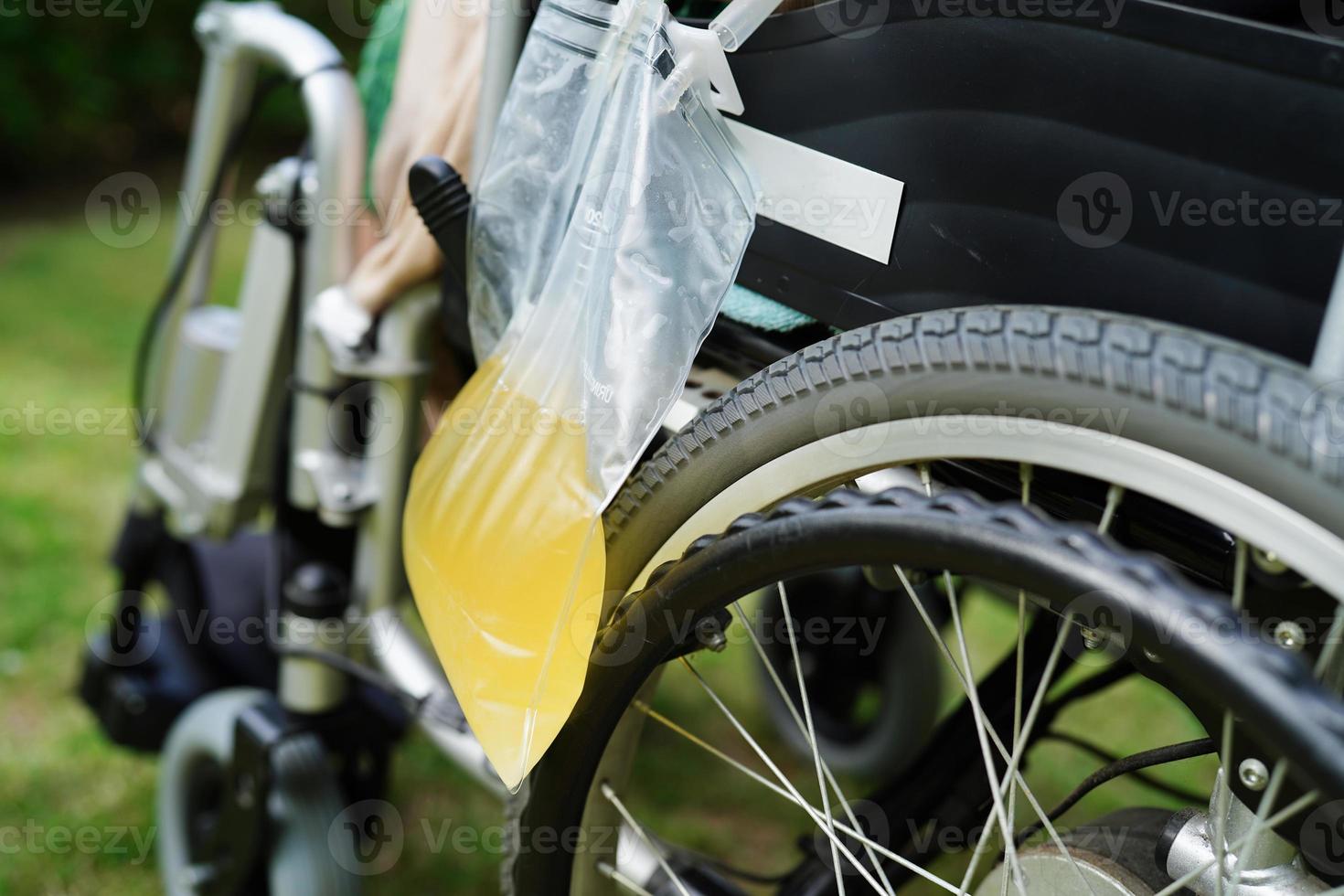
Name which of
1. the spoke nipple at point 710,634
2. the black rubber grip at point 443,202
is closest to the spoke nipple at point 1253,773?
the spoke nipple at point 710,634

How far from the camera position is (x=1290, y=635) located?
1.99 ft

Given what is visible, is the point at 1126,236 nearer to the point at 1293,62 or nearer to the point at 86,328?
the point at 1293,62

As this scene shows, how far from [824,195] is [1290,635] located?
42 cm

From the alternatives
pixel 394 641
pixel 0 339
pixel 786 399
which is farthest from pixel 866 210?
pixel 0 339

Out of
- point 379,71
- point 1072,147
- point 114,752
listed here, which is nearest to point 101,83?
point 114,752

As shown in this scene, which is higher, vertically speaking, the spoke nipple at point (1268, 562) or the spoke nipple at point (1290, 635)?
the spoke nipple at point (1268, 562)

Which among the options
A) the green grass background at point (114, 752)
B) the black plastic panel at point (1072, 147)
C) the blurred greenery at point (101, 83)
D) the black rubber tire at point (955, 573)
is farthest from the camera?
the blurred greenery at point (101, 83)

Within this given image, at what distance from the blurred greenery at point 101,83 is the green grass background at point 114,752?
165 centimetres

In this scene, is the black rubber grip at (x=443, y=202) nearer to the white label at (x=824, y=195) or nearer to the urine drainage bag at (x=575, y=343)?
the urine drainage bag at (x=575, y=343)

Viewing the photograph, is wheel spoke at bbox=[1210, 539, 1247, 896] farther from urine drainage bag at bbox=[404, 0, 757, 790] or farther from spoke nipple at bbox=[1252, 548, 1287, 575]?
urine drainage bag at bbox=[404, 0, 757, 790]

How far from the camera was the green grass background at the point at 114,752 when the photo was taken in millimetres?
1583

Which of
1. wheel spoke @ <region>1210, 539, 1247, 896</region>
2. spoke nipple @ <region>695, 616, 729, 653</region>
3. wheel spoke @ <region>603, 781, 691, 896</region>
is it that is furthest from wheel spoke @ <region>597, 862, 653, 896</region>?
wheel spoke @ <region>1210, 539, 1247, 896</region>

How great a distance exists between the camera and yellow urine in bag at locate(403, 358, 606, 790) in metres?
0.84

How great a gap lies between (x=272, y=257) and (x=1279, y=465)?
3.42 feet
